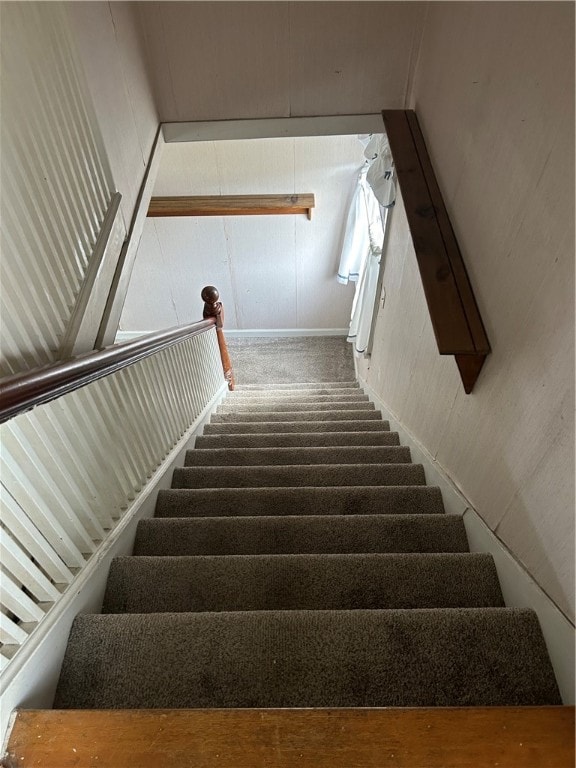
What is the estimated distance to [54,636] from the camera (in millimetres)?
892

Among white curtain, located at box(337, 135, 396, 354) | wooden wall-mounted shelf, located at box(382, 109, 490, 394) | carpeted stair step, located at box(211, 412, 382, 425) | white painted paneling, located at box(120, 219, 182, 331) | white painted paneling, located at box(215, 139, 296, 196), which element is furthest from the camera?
white painted paneling, located at box(120, 219, 182, 331)

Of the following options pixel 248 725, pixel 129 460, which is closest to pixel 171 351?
pixel 129 460

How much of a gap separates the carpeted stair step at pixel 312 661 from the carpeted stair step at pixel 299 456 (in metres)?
1.11

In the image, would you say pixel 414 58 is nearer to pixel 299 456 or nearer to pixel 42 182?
pixel 42 182

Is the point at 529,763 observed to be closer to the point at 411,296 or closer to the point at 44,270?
the point at 44,270

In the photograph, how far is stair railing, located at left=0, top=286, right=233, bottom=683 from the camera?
2.64ft

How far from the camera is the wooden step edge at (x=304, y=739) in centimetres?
66

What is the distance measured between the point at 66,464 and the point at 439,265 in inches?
52.5

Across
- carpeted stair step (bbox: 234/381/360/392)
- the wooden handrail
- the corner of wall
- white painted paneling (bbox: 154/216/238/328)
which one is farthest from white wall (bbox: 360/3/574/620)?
white painted paneling (bbox: 154/216/238/328)

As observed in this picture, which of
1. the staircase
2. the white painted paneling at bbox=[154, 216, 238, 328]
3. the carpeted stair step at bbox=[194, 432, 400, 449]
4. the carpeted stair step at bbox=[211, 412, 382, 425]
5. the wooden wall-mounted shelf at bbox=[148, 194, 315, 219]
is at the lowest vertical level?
the staircase

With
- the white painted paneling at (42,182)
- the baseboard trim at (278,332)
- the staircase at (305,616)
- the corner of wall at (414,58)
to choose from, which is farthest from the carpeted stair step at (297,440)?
the baseboard trim at (278,332)

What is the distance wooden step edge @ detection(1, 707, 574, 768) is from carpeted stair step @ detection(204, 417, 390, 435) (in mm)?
1758

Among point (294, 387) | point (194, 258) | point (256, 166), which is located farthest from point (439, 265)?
point (194, 258)

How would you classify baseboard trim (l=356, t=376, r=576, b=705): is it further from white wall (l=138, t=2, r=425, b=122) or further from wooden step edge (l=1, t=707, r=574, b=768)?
white wall (l=138, t=2, r=425, b=122)
